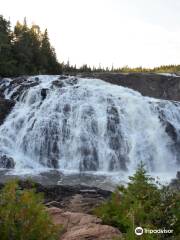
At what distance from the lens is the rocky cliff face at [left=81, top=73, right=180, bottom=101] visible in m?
38.9

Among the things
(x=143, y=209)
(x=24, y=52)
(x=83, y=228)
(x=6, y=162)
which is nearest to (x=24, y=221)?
(x=83, y=228)

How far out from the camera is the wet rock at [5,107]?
27.5 m

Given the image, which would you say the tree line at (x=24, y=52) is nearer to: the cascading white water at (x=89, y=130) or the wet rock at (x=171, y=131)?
the cascading white water at (x=89, y=130)

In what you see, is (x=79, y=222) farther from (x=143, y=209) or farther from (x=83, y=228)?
(x=143, y=209)

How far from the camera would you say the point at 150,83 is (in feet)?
129

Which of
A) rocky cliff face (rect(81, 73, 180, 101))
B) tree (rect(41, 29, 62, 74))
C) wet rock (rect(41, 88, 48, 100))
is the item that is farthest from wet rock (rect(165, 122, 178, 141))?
tree (rect(41, 29, 62, 74))

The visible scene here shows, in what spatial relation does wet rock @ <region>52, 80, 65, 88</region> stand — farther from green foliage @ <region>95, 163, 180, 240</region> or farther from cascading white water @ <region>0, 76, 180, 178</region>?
green foliage @ <region>95, 163, 180, 240</region>

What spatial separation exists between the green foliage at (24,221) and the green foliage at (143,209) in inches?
35.9

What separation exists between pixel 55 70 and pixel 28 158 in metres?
27.5

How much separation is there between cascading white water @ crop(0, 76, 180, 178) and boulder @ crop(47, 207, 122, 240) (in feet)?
49.3

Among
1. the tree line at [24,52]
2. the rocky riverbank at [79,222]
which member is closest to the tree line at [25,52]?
the tree line at [24,52]

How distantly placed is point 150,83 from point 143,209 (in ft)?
109

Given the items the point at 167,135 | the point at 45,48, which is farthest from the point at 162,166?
the point at 45,48

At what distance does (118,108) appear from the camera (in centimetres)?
2777
